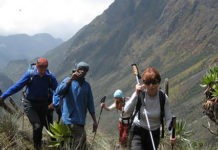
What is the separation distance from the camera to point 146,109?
3.76 metres

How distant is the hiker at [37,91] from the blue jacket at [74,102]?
24.7 inches

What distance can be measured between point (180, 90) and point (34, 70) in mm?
197129

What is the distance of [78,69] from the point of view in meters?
4.59

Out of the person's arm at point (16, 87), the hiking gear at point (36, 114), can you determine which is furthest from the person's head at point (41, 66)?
the hiking gear at point (36, 114)

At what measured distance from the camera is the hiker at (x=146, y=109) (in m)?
3.62

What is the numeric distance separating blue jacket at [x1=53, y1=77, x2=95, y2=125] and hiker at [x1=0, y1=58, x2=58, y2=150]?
0.63 metres

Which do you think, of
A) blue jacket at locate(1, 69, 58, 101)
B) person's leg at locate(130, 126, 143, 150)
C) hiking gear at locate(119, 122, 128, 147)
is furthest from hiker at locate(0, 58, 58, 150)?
person's leg at locate(130, 126, 143, 150)

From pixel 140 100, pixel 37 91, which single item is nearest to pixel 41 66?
pixel 37 91

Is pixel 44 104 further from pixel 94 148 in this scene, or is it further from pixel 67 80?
pixel 94 148

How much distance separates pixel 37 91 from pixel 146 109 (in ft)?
7.12

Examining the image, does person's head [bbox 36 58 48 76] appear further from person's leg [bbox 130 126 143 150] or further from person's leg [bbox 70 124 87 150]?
person's leg [bbox 130 126 143 150]

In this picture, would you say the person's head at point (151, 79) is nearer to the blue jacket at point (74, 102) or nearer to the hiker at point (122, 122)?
the blue jacket at point (74, 102)

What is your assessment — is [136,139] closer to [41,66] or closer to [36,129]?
[36,129]

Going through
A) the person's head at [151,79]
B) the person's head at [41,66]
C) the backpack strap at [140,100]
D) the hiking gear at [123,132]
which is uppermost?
the person's head at [41,66]
